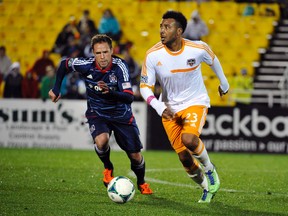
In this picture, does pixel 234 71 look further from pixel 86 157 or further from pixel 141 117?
pixel 86 157

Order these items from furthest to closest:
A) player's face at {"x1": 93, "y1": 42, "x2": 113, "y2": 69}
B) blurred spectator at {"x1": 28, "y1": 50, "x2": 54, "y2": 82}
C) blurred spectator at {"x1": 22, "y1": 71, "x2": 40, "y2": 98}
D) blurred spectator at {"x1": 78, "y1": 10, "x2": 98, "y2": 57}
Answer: blurred spectator at {"x1": 78, "y1": 10, "x2": 98, "y2": 57}, blurred spectator at {"x1": 28, "y1": 50, "x2": 54, "y2": 82}, blurred spectator at {"x1": 22, "y1": 71, "x2": 40, "y2": 98}, player's face at {"x1": 93, "y1": 42, "x2": 113, "y2": 69}

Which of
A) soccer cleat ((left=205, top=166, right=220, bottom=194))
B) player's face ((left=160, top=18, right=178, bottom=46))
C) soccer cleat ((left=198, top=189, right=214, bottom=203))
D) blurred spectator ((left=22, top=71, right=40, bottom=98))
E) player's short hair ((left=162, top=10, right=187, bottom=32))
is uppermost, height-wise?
player's short hair ((left=162, top=10, right=187, bottom=32))

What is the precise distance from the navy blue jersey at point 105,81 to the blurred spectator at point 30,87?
382 inches

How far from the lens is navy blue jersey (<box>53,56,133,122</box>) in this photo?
984 centimetres

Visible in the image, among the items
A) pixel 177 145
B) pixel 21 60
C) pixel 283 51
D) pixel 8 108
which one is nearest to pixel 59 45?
pixel 21 60

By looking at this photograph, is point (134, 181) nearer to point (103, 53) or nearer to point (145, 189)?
point (145, 189)

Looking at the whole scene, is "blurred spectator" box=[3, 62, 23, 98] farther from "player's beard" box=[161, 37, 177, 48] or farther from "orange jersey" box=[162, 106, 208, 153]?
"player's beard" box=[161, 37, 177, 48]

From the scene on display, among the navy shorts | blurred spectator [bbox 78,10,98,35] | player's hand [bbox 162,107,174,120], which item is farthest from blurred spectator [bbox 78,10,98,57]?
player's hand [bbox 162,107,174,120]

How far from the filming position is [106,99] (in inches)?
393

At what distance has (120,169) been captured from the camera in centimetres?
1371

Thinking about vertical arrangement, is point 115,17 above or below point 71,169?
above

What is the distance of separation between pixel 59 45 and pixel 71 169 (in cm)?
953

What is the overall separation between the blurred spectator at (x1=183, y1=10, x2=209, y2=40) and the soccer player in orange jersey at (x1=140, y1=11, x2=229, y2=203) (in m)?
12.0

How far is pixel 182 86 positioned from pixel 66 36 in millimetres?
13003
